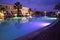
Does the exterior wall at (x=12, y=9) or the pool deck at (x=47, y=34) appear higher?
the exterior wall at (x=12, y=9)

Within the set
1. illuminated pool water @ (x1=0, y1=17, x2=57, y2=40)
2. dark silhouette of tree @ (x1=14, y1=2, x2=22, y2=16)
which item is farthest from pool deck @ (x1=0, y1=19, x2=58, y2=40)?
dark silhouette of tree @ (x1=14, y1=2, x2=22, y2=16)

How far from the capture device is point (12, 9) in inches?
116

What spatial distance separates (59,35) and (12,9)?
1.04 meters

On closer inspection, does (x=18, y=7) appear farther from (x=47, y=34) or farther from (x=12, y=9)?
(x=47, y=34)

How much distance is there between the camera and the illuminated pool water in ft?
8.86

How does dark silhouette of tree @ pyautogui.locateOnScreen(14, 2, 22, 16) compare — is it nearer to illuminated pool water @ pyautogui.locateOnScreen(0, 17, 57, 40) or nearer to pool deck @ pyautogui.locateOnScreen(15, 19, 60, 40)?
illuminated pool water @ pyautogui.locateOnScreen(0, 17, 57, 40)

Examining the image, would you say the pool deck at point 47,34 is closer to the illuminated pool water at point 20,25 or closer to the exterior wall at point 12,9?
the illuminated pool water at point 20,25

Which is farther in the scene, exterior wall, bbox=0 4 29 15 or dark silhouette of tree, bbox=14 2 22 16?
exterior wall, bbox=0 4 29 15

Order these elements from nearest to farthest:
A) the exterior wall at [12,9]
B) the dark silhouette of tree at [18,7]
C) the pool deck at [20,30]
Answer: the pool deck at [20,30]
the dark silhouette of tree at [18,7]
the exterior wall at [12,9]

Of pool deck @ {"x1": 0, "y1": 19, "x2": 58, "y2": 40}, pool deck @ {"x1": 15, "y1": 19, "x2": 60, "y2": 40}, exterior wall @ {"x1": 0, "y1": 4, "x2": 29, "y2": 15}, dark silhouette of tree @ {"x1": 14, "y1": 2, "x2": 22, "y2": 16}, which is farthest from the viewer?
exterior wall @ {"x1": 0, "y1": 4, "x2": 29, "y2": 15}

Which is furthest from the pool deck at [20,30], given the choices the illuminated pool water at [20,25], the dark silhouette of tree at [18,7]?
the dark silhouette of tree at [18,7]

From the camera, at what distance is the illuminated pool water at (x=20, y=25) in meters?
2.70

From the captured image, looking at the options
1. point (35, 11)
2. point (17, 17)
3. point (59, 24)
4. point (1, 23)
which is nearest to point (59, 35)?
point (59, 24)

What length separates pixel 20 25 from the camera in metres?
2.91
